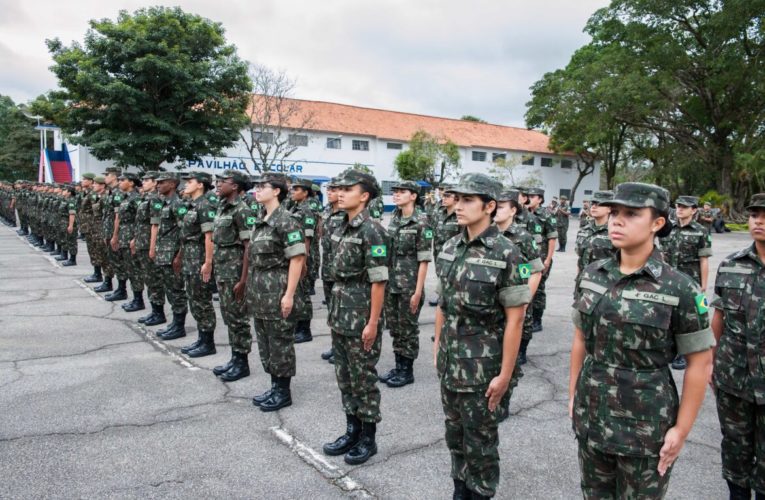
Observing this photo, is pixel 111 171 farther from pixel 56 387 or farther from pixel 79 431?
pixel 79 431

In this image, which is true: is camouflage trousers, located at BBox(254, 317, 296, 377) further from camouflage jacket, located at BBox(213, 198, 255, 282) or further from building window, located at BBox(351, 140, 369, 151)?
building window, located at BBox(351, 140, 369, 151)

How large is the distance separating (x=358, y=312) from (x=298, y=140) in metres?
34.2

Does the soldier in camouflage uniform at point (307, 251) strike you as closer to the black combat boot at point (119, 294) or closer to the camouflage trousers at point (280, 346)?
the camouflage trousers at point (280, 346)

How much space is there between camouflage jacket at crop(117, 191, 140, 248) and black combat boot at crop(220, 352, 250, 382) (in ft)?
13.5

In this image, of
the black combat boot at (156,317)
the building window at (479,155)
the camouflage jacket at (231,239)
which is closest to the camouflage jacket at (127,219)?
the black combat boot at (156,317)

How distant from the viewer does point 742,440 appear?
2967mm

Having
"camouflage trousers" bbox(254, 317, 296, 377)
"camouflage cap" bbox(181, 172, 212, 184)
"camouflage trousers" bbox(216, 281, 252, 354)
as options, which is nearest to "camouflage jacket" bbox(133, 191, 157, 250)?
"camouflage cap" bbox(181, 172, 212, 184)

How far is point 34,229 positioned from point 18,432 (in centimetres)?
1644

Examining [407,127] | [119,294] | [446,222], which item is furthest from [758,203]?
[407,127]

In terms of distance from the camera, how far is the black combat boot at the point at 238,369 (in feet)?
17.1

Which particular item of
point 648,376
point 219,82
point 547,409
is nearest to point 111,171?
point 547,409

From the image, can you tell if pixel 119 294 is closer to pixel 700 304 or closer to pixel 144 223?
pixel 144 223

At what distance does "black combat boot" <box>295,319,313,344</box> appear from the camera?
676 cm

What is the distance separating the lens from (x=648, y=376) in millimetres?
2139
